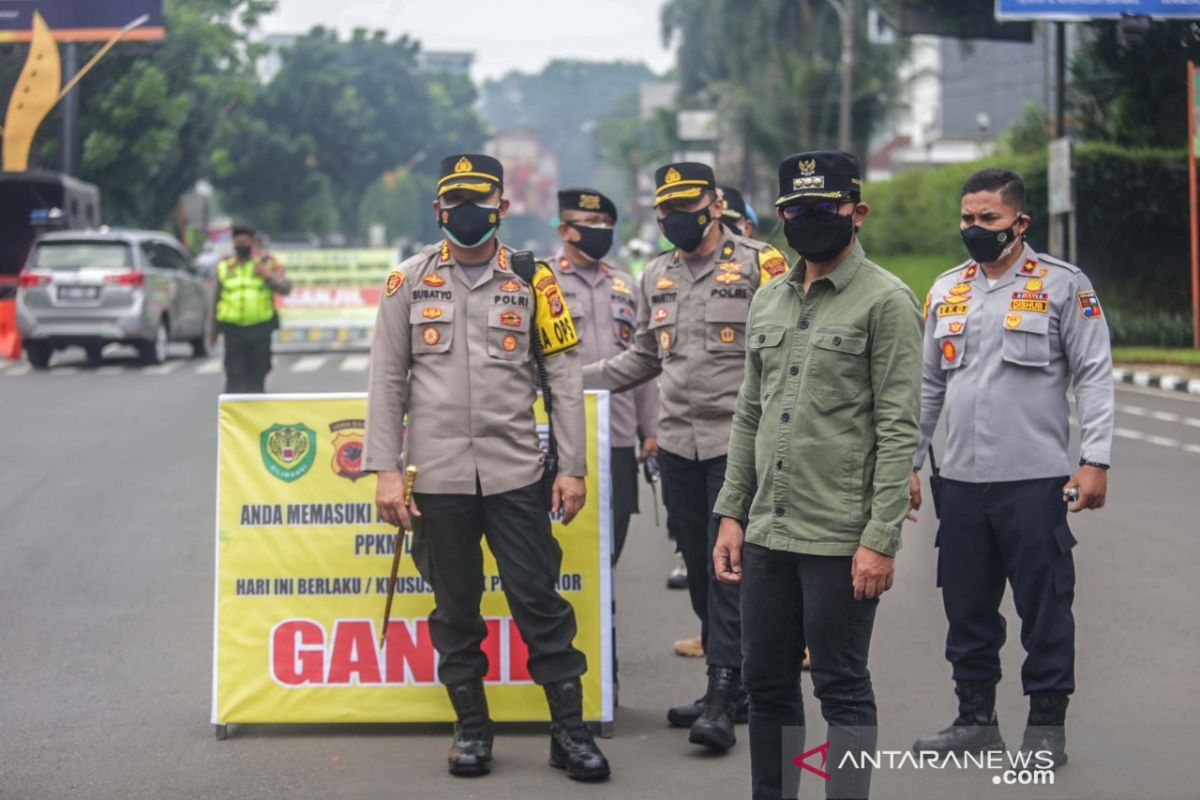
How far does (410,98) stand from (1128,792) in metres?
89.3

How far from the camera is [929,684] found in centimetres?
682

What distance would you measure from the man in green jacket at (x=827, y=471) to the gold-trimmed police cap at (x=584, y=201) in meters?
2.71

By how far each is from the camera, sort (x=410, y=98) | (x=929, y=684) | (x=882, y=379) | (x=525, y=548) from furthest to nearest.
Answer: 1. (x=410, y=98)
2. (x=929, y=684)
3. (x=525, y=548)
4. (x=882, y=379)

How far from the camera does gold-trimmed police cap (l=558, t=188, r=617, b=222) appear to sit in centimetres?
711

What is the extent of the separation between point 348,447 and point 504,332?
905 millimetres

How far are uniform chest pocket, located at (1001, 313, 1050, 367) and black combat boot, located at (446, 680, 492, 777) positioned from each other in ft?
6.48

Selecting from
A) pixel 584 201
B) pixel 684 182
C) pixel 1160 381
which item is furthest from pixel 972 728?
pixel 1160 381

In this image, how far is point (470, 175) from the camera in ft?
18.2

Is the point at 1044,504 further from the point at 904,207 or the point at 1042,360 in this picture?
the point at 904,207

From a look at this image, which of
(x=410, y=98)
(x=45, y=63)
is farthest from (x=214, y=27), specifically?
(x=410, y=98)

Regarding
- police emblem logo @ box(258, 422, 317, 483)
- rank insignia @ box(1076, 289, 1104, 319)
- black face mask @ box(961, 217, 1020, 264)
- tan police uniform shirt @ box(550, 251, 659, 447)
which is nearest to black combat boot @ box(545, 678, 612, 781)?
police emblem logo @ box(258, 422, 317, 483)

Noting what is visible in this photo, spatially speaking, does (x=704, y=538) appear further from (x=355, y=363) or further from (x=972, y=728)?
(x=355, y=363)

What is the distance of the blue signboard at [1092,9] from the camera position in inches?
867

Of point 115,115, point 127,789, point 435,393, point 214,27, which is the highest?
point 214,27
